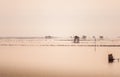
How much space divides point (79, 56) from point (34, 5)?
2.06ft

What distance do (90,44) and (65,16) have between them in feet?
1.12

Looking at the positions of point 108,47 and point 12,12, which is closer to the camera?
point 108,47

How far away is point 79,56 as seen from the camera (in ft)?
5.60

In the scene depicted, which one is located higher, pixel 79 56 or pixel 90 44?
pixel 90 44

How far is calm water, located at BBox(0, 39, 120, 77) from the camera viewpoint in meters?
1.67

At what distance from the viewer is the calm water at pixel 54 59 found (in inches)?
65.9

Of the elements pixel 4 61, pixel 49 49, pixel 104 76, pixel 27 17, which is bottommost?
pixel 104 76

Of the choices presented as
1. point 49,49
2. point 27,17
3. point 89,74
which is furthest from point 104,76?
point 27,17

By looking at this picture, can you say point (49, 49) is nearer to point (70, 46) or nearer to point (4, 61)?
point (70, 46)

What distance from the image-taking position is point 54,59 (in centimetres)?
174

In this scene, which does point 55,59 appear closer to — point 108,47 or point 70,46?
point 70,46

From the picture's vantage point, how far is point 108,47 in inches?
65.9

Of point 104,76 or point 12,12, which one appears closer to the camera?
point 104,76

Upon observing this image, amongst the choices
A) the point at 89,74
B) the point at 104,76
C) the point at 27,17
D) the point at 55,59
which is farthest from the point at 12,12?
the point at 104,76
